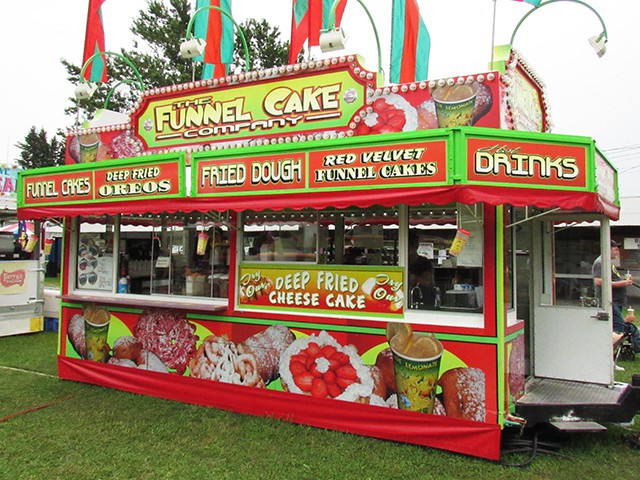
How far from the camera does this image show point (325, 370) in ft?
17.2

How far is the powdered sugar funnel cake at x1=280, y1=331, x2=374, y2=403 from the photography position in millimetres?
5070

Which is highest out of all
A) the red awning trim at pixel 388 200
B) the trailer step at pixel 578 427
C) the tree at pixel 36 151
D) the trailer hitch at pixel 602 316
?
the tree at pixel 36 151

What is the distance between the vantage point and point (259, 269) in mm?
5715

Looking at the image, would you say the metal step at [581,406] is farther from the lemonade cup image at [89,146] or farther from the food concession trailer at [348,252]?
the lemonade cup image at [89,146]

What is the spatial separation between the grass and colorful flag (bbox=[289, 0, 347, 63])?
15.5 feet

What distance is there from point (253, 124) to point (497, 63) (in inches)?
108

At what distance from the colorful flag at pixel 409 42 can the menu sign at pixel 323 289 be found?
2.99m

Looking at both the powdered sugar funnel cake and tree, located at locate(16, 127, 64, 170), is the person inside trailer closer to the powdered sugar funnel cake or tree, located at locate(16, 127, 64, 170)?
the powdered sugar funnel cake

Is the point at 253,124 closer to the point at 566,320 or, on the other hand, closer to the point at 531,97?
the point at 531,97

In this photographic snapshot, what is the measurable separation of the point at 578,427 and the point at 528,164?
242cm

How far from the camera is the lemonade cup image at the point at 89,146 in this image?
23.9ft

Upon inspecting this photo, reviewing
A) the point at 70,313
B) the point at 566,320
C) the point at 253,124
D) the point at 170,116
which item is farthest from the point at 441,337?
the point at 70,313

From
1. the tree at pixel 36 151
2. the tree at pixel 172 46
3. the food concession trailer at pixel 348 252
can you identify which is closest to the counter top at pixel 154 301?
the food concession trailer at pixel 348 252

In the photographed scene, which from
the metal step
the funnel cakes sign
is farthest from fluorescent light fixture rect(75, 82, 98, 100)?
the metal step
